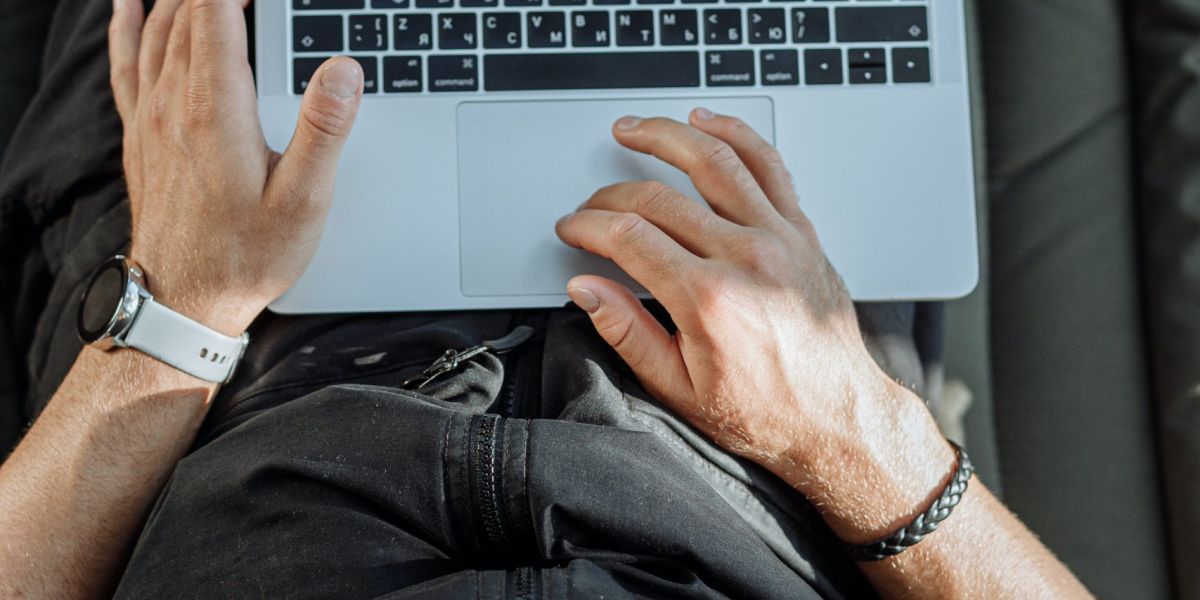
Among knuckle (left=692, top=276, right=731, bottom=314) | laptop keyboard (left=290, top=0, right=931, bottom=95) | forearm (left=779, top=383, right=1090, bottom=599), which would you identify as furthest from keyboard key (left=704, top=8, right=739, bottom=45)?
forearm (left=779, top=383, right=1090, bottom=599)

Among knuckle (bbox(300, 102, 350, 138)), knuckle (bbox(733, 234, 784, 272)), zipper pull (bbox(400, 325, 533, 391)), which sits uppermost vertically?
knuckle (bbox(300, 102, 350, 138))

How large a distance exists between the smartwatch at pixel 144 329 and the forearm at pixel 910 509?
0.49 meters

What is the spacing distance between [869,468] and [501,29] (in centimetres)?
48

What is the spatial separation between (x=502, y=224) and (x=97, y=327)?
342 millimetres

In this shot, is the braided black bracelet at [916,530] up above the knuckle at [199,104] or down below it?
below

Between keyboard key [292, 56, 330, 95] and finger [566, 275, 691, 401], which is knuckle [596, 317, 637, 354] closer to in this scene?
finger [566, 275, 691, 401]

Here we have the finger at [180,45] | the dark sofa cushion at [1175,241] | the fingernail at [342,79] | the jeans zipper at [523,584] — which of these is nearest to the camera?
the jeans zipper at [523,584]

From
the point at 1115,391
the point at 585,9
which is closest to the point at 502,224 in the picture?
the point at 585,9

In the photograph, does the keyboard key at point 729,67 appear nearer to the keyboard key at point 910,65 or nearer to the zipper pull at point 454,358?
the keyboard key at point 910,65

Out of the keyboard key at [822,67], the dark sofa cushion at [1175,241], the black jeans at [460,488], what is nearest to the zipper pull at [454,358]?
the black jeans at [460,488]

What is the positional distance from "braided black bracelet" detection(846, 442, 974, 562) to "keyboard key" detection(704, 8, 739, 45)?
42cm

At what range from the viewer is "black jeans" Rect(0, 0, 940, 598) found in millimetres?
694

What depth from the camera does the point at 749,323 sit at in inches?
30.9

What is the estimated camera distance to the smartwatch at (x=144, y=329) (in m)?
0.82
